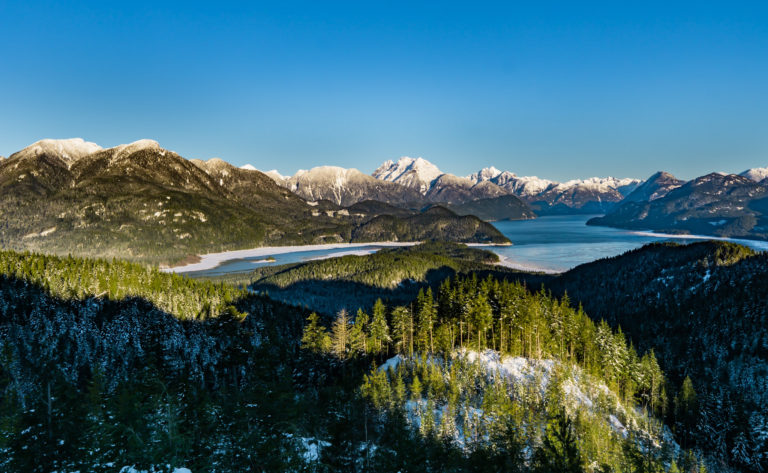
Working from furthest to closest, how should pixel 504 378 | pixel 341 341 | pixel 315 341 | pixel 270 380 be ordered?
1. pixel 341 341
2. pixel 315 341
3. pixel 504 378
4. pixel 270 380

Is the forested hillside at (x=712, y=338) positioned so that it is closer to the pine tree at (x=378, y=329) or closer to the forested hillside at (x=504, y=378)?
the forested hillside at (x=504, y=378)

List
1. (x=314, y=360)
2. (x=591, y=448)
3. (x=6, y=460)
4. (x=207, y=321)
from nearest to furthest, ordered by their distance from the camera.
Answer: (x=6, y=460) → (x=591, y=448) → (x=314, y=360) → (x=207, y=321)

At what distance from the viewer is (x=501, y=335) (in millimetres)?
87188

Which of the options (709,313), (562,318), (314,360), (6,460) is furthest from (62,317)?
(709,313)

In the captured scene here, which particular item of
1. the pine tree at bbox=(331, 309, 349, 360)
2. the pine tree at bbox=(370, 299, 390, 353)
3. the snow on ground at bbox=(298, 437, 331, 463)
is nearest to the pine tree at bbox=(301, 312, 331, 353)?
the pine tree at bbox=(331, 309, 349, 360)

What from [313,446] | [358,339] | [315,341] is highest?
[315,341]

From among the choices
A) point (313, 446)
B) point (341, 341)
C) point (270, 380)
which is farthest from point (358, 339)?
point (270, 380)

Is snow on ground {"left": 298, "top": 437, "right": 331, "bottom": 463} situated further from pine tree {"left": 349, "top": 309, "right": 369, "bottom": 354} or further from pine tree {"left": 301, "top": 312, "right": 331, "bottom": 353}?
pine tree {"left": 349, "top": 309, "right": 369, "bottom": 354}

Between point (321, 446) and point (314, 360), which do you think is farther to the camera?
point (314, 360)

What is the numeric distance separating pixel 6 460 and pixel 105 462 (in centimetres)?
696

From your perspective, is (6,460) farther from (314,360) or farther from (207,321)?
(207,321)

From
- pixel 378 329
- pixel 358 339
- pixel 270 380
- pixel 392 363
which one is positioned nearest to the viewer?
pixel 270 380

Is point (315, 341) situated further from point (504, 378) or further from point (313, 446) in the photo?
point (504, 378)

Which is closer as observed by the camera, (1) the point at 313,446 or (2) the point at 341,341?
(1) the point at 313,446
